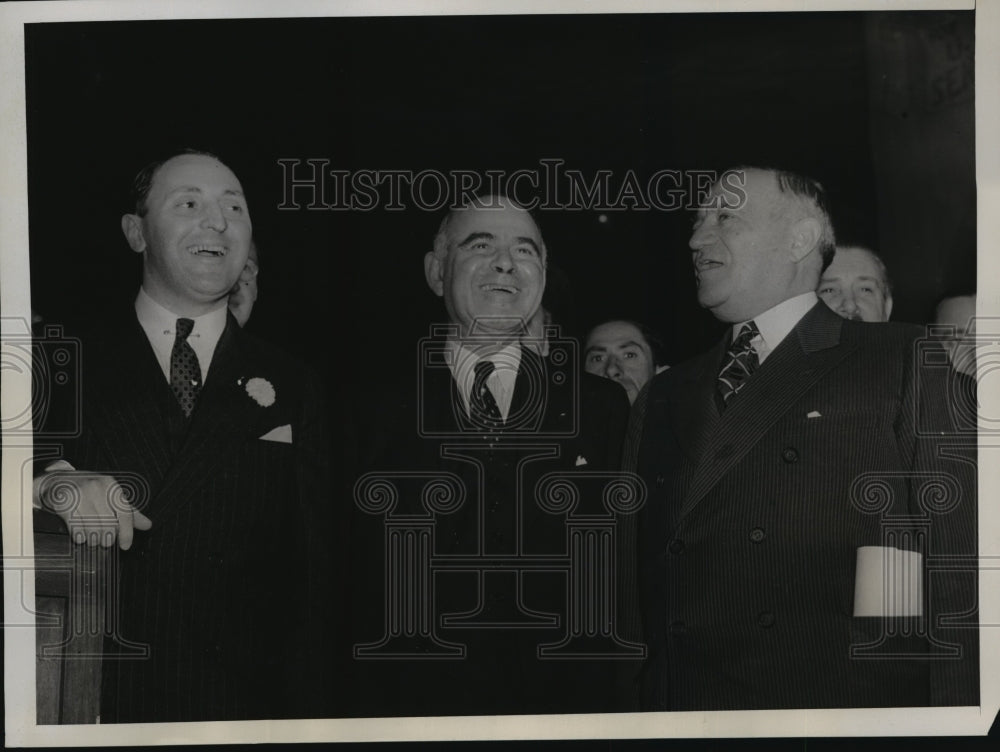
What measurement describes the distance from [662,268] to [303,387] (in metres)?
0.98

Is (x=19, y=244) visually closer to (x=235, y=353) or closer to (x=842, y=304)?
(x=235, y=353)

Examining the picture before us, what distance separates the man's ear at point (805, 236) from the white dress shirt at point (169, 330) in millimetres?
1479

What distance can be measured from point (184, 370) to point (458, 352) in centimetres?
71

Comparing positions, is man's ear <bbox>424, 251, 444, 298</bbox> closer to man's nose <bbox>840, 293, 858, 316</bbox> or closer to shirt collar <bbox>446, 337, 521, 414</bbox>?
shirt collar <bbox>446, 337, 521, 414</bbox>

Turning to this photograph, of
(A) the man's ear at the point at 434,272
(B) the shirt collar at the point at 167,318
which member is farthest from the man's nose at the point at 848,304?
(B) the shirt collar at the point at 167,318

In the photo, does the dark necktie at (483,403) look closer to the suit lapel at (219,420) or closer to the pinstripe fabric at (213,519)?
the pinstripe fabric at (213,519)

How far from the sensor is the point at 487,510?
3072 mm

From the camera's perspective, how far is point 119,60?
9.98ft

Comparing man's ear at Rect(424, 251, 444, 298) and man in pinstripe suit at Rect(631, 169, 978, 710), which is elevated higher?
man's ear at Rect(424, 251, 444, 298)

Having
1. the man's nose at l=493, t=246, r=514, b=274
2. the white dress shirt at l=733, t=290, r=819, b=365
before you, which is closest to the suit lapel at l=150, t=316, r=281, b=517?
the man's nose at l=493, t=246, r=514, b=274

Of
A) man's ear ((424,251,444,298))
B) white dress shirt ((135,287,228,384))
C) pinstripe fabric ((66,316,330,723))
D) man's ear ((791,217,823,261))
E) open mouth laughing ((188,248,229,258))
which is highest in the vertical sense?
man's ear ((791,217,823,261))

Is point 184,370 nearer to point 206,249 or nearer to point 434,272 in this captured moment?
point 206,249

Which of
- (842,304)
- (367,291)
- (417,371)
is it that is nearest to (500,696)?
(417,371)

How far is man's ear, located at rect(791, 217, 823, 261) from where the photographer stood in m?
3.06
